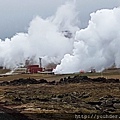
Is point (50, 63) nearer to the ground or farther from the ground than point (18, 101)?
farther from the ground

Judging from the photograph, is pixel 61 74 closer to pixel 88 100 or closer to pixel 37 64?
pixel 37 64

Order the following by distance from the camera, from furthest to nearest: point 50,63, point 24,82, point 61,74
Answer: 1. point 50,63
2. point 61,74
3. point 24,82

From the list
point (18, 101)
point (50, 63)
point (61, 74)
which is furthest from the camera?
point (50, 63)

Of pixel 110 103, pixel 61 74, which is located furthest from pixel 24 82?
pixel 110 103

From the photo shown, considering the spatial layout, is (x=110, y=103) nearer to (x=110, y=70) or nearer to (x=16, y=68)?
(x=110, y=70)

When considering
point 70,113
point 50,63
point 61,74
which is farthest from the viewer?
point 50,63

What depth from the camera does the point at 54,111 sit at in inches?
1175

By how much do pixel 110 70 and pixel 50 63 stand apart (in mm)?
25462

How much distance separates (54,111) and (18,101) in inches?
427

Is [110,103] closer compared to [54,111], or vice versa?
[54,111]

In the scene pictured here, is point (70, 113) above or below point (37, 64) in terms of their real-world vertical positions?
below

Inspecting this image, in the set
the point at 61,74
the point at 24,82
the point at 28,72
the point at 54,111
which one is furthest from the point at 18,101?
the point at 28,72

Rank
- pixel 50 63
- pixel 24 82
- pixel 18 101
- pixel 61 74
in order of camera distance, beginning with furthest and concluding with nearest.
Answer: pixel 50 63, pixel 61 74, pixel 24 82, pixel 18 101

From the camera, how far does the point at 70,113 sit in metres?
28.2
